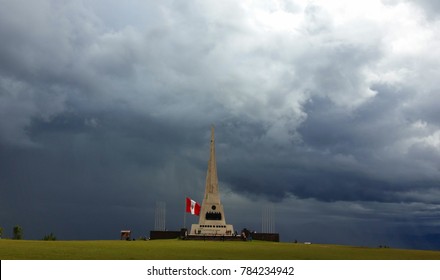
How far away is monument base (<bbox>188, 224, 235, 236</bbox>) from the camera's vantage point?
7205 cm

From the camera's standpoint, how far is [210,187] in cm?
7650

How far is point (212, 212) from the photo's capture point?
245 ft

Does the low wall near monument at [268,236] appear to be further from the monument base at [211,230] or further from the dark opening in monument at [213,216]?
the dark opening in monument at [213,216]

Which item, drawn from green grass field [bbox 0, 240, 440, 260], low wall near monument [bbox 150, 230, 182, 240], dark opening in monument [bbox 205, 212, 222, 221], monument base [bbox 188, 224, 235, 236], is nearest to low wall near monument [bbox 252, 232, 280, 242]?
monument base [bbox 188, 224, 235, 236]

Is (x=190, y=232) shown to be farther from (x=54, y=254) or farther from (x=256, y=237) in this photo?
(x=54, y=254)

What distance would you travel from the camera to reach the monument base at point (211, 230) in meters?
72.1

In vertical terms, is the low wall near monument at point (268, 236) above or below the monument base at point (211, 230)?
below

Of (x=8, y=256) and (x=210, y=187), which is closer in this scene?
(x=8, y=256)

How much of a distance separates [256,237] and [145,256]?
44.4m

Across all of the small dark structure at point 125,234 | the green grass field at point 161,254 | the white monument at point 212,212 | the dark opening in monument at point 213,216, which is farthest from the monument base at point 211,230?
the green grass field at point 161,254

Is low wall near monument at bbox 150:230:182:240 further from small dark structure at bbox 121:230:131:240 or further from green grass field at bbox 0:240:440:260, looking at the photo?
green grass field at bbox 0:240:440:260

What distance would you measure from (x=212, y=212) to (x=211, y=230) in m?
3.16
